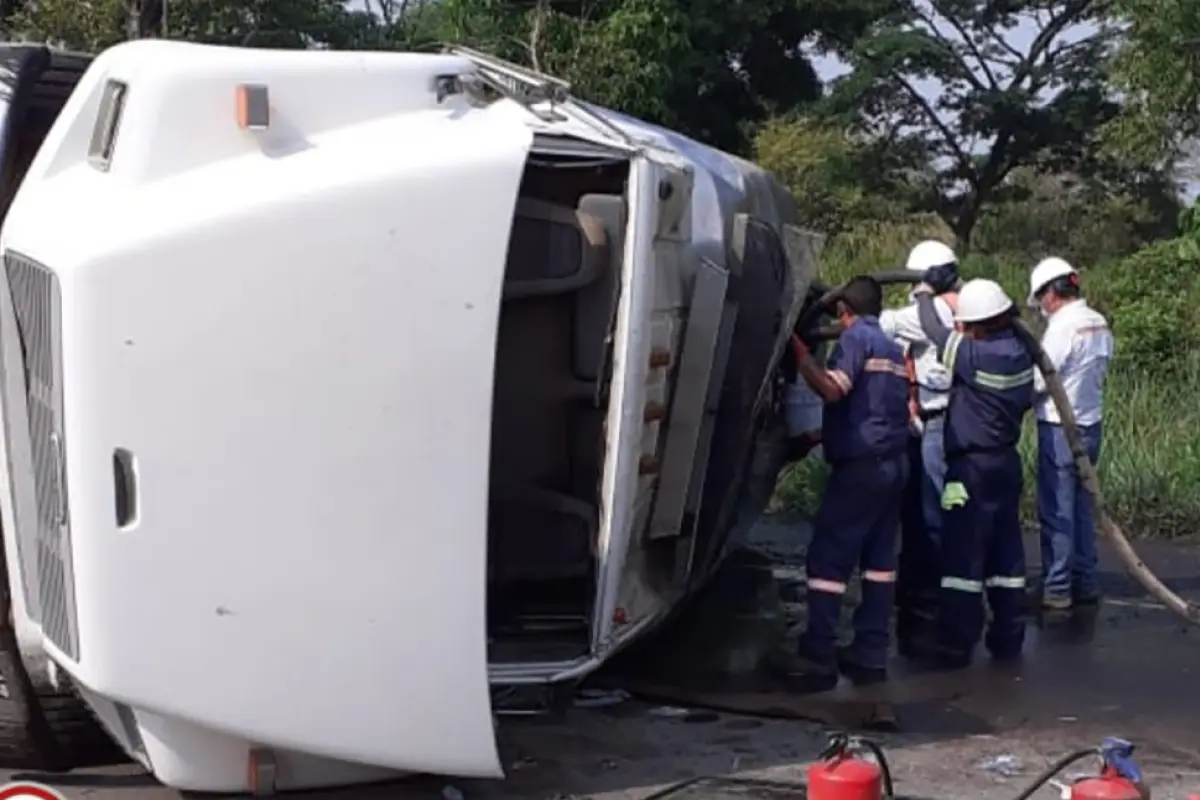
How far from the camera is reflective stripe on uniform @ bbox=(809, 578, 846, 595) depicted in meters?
6.92

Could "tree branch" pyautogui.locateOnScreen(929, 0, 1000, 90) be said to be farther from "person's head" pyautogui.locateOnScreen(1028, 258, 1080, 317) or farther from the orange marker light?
→ the orange marker light

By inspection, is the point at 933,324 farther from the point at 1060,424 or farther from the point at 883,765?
the point at 883,765

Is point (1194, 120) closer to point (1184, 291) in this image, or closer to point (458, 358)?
point (1184, 291)

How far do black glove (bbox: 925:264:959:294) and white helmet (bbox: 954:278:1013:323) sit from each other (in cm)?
80

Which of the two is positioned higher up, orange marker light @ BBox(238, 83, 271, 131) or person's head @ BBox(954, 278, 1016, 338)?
orange marker light @ BBox(238, 83, 271, 131)

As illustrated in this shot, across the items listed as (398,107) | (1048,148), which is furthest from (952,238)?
(398,107)

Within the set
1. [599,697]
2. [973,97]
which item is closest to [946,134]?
[973,97]

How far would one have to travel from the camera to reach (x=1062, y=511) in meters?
8.23

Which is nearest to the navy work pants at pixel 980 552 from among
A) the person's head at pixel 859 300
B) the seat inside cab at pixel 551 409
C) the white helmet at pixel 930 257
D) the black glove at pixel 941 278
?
the person's head at pixel 859 300

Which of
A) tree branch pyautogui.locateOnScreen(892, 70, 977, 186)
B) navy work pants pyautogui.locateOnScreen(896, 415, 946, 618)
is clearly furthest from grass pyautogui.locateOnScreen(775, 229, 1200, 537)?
tree branch pyautogui.locateOnScreen(892, 70, 977, 186)

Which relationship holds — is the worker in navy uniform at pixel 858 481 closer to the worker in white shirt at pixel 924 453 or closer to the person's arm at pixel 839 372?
the person's arm at pixel 839 372

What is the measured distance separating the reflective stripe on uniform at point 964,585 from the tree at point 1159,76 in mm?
10388

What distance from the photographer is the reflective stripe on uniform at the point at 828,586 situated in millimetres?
6918

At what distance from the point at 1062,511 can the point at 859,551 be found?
1652 millimetres
